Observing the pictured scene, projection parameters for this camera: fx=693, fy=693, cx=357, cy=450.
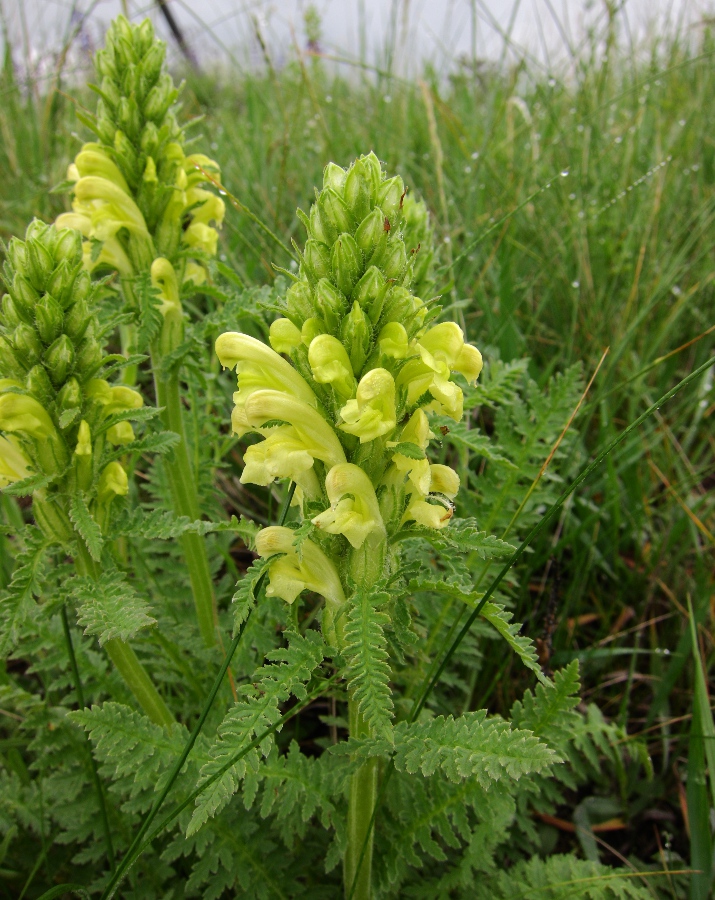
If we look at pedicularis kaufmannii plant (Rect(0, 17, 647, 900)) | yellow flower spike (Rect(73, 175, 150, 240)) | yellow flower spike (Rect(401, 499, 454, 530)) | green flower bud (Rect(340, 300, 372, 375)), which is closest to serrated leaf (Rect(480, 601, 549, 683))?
pedicularis kaufmannii plant (Rect(0, 17, 647, 900))

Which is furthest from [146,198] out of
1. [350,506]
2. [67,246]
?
[350,506]

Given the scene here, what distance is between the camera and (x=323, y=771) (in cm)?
171

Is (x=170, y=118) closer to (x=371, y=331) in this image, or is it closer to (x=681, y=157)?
(x=371, y=331)

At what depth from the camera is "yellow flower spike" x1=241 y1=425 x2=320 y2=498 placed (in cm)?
135

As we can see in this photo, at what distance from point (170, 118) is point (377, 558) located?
Answer: 149cm

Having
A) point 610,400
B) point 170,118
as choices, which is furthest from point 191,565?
point 610,400

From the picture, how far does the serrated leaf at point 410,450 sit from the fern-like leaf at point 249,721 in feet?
1.34

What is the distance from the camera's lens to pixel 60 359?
156 cm

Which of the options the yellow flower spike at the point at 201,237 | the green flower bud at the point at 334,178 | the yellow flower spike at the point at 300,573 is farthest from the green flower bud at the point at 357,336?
the yellow flower spike at the point at 201,237

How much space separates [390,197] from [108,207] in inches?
42.5

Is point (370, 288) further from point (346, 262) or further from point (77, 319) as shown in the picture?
point (77, 319)

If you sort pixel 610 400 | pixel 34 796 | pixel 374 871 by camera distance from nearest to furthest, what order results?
pixel 374 871, pixel 34 796, pixel 610 400

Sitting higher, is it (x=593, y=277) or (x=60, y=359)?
(x=60, y=359)

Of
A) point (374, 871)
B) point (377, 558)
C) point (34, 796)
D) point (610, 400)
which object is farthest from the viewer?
point (610, 400)
